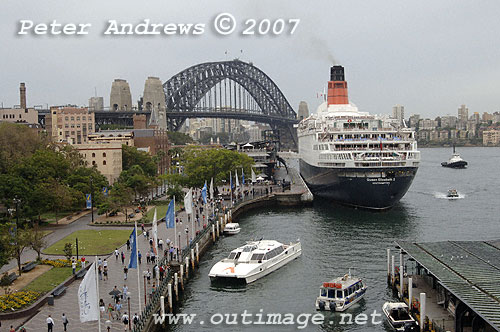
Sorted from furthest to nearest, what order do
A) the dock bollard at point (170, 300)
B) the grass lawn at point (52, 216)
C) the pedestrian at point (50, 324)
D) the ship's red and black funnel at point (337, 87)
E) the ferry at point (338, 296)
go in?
the ship's red and black funnel at point (337, 87) → the grass lawn at point (52, 216) → the dock bollard at point (170, 300) → the ferry at point (338, 296) → the pedestrian at point (50, 324)

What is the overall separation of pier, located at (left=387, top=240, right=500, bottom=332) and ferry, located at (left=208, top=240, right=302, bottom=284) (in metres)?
8.59

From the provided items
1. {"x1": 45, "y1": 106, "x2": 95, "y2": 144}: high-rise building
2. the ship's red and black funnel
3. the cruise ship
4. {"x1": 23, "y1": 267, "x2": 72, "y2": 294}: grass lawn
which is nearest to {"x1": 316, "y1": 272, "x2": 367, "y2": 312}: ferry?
{"x1": 23, "y1": 267, "x2": 72, "y2": 294}: grass lawn

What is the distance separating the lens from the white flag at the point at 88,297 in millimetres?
23797

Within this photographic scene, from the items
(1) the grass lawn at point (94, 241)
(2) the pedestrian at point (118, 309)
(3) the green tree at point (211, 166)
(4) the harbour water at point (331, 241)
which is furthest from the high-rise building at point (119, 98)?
(2) the pedestrian at point (118, 309)

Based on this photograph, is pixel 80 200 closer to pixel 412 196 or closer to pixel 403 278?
pixel 403 278

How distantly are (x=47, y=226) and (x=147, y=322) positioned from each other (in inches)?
1173

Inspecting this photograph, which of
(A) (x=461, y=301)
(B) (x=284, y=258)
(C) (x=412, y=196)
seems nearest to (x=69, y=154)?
(B) (x=284, y=258)

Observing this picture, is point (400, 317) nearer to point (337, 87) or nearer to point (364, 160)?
point (364, 160)

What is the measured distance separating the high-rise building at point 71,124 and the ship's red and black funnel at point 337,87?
55785mm

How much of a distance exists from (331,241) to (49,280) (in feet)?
84.1

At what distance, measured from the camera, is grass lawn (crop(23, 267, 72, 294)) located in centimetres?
3403

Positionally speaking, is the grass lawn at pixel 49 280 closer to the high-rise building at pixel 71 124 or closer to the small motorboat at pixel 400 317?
the small motorboat at pixel 400 317

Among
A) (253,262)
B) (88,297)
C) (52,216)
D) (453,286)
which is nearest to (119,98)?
(52,216)

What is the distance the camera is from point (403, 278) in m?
35.1
